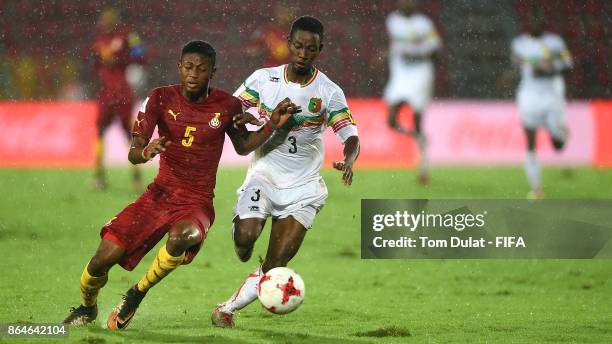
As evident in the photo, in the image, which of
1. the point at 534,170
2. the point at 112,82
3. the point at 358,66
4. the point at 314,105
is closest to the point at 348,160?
the point at 314,105

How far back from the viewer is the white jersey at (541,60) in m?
14.7

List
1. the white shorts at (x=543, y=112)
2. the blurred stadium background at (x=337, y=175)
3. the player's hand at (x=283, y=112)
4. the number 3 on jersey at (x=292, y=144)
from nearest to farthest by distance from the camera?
the player's hand at (x=283, y=112), the number 3 on jersey at (x=292, y=144), the blurred stadium background at (x=337, y=175), the white shorts at (x=543, y=112)

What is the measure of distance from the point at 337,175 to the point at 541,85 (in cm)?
323

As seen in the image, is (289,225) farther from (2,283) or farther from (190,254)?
(2,283)

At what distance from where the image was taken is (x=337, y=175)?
1609 cm

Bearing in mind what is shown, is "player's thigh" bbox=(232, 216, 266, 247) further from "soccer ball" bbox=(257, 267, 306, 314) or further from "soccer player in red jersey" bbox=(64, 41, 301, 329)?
"soccer ball" bbox=(257, 267, 306, 314)

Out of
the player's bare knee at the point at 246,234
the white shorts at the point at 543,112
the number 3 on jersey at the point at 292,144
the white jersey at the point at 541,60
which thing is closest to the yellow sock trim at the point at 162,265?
the player's bare knee at the point at 246,234

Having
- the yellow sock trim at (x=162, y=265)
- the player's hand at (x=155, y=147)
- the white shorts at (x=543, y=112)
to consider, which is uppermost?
the white shorts at (x=543, y=112)

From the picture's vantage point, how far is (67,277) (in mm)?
8688

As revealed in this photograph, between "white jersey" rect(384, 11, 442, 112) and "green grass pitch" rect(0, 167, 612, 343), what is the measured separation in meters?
2.33

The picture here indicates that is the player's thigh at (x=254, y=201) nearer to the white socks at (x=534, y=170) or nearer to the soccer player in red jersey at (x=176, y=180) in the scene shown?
the soccer player in red jersey at (x=176, y=180)

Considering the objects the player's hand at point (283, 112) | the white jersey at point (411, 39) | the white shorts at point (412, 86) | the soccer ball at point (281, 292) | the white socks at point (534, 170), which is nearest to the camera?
the soccer ball at point (281, 292)

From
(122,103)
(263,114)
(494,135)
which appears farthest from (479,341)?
(494,135)

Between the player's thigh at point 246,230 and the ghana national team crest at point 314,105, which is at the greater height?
the ghana national team crest at point 314,105
